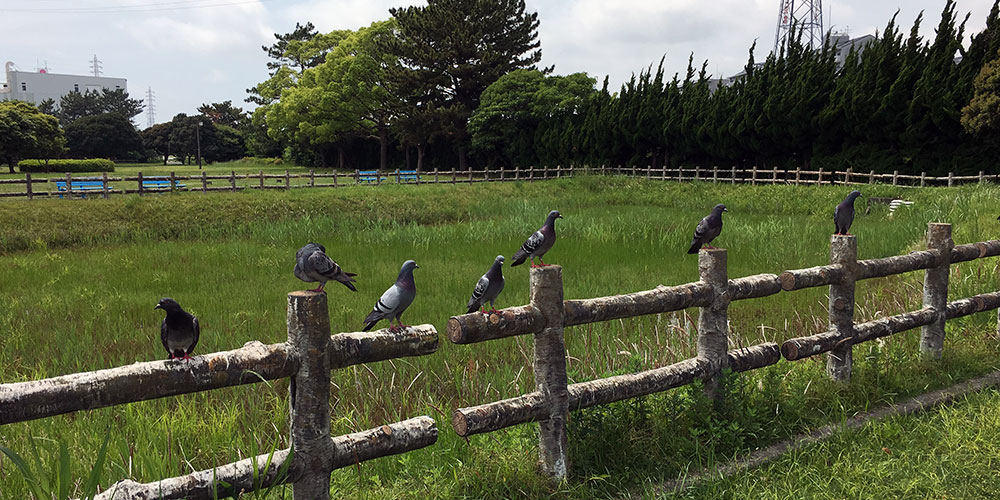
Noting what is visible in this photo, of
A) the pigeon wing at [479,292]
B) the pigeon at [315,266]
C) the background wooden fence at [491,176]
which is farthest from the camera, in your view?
the background wooden fence at [491,176]

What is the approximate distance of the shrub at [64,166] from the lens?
47750 millimetres

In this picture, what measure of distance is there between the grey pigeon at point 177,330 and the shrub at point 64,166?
51445 mm

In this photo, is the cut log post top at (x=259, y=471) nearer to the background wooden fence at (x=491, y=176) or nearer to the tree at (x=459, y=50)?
the background wooden fence at (x=491, y=176)

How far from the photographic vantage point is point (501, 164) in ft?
156

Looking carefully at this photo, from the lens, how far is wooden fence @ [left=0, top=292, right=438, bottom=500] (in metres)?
2.46

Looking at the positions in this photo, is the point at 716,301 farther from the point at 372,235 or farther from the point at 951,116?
the point at 951,116

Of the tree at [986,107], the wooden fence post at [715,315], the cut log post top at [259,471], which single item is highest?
the tree at [986,107]

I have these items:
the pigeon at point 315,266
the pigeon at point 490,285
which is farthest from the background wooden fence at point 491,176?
the pigeon at point 490,285

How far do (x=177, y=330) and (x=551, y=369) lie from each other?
1.91 meters

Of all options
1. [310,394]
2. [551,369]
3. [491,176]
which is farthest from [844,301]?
[491,176]

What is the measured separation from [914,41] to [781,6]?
1319 inches

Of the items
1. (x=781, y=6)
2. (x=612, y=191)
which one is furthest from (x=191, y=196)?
(x=781, y=6)

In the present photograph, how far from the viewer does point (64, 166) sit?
50469mm

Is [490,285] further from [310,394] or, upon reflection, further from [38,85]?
[38,85]
